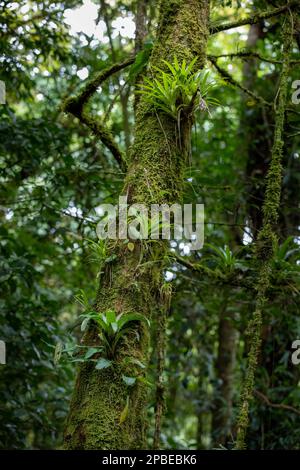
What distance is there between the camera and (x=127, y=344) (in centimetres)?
204

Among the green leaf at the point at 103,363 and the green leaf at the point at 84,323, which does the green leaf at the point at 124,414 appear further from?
the green leaf at the point at 84,323

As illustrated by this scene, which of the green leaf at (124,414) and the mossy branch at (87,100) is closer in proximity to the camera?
the green leaf at (124,414)

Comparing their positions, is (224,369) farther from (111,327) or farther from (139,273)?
(111,327)

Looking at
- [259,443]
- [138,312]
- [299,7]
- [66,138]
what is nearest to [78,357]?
[138,312]

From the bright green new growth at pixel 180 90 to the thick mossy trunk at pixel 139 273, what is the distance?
0.07m

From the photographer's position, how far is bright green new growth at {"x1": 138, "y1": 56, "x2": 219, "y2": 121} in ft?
7.61

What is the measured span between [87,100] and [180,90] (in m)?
0.82

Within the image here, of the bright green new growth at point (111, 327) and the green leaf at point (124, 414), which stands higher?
the bright green new growth at point (111, 327)

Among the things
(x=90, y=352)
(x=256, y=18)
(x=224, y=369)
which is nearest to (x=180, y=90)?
(x=256, y=18)

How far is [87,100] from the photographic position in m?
3.00

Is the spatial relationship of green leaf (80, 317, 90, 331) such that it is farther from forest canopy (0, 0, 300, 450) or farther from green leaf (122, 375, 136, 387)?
green leaf (122, 375, 136, 387)

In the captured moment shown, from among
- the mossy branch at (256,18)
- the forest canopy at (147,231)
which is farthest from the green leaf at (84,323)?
the mossy branch at (256,18)

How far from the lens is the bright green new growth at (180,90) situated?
A: 2.32 meters

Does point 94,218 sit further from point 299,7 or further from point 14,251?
point 299,7
